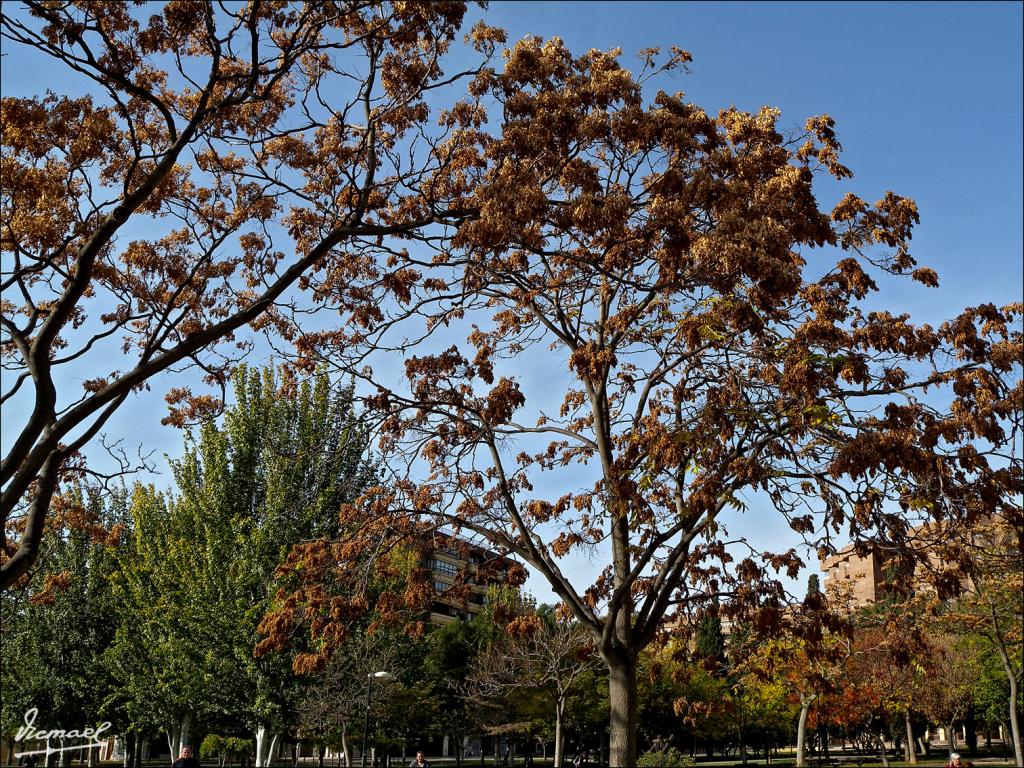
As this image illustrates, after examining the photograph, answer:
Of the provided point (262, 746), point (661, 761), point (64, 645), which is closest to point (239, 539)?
point (262, 746)

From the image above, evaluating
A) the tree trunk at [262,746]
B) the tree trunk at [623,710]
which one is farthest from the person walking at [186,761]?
the tree trunk at [262,746]

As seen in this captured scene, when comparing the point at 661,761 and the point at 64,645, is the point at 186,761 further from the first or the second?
the point at 64,645

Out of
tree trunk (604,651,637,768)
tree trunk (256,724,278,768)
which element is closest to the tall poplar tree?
tree trunk (256,724,278,768)

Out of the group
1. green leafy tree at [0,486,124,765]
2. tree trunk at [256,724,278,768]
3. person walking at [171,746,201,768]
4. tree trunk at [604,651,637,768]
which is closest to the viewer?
tree trunk at [604,651,637,768]

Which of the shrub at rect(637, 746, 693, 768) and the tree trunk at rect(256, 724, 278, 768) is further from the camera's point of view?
the tree trunk at rect(256, 724, 278, 768)

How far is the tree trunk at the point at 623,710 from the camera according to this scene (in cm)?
1019

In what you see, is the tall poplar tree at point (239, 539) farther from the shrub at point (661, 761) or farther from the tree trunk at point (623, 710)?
the tree trunk at point (623, 710)

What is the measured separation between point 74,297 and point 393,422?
19.0 feet

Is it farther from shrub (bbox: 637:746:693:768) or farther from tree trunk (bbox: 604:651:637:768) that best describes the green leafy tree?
tree trunk (bbox: 604:651:637:768)

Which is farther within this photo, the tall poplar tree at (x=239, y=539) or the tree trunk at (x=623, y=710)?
the tall poplar tree at (x=239, y=539)

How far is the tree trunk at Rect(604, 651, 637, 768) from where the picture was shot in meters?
10.2

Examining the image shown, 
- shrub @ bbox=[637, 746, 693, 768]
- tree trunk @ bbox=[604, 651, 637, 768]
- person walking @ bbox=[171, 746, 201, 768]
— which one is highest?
tree trunk @ bbox=[604, 651, 637, 768]

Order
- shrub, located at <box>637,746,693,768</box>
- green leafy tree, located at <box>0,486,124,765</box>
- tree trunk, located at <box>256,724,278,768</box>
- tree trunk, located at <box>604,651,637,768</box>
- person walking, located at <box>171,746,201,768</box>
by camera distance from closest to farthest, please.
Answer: tree trunk, located at <box>604,651,637,768</box> → person walking, located at <box>171,746,201,768</box> → shrub, located at <box>637,746,693,768</box> → tree trunk, located at <box>256,724,278,768</box> → green leafy tree, located at <box>0,486,124,765</box>

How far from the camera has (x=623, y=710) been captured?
10.4 metres
